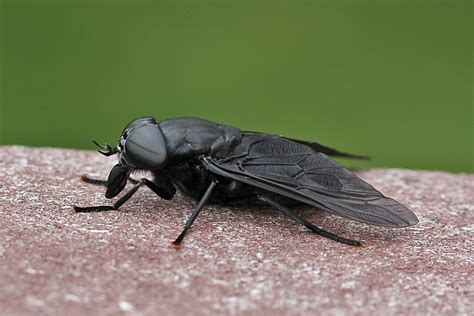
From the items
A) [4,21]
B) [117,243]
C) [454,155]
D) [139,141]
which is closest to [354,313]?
[117,243]

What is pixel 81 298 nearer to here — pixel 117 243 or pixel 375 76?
pixel 117 243

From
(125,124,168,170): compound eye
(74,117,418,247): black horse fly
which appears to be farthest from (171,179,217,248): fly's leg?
(125,124,168,170): compound eye

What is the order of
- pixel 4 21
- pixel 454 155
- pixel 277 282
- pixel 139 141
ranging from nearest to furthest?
pixel 277 282
pixel 139 141
pixel 454 155
pixel 4 21

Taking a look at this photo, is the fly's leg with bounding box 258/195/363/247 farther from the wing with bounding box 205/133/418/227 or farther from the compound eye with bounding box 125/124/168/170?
the compound eye with bounding box 125/124/168/170

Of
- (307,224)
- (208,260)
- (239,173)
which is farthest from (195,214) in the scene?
(307,224)

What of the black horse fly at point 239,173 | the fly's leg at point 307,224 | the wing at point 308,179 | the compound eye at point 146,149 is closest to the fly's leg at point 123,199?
the black horse fly at point 239,173
